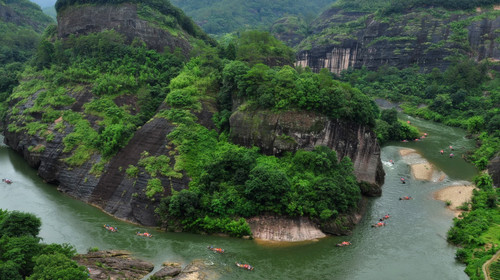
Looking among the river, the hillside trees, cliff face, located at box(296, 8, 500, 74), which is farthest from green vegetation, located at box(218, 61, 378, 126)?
cliff face, located at box(296, 8, 500, 74)

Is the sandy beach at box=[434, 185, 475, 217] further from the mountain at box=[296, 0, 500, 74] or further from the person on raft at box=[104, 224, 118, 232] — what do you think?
the mountain at box=[296, 0, 500, 74]

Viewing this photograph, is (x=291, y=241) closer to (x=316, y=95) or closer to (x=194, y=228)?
(x=194, y=228)

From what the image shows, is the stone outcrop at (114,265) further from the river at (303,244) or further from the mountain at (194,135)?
the mountain at (194,135)

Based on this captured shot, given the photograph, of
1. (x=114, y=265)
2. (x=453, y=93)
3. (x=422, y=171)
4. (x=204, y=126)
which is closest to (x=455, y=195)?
(x=422, y=171)

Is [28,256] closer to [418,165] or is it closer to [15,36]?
[418,165]

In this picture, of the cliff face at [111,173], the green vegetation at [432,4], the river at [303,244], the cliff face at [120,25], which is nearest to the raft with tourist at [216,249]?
the river at [303,244]
